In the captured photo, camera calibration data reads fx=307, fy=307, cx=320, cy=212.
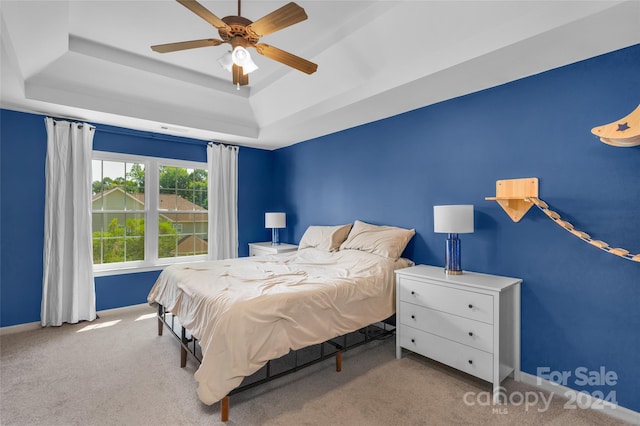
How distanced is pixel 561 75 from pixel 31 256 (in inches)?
209

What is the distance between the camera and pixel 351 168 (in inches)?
157

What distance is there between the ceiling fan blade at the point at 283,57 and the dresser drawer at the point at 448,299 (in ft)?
6.23

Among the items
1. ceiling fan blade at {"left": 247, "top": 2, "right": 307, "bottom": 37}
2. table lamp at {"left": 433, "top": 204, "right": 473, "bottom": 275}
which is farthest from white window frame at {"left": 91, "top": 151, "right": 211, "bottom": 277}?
table lamp at {"left": 433, "top": 204, "right": 473, "bottom": 275}

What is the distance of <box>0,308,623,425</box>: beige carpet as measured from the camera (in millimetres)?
1930

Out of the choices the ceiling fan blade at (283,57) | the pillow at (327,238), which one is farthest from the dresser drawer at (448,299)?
the ceiling fan blade at (283,57)

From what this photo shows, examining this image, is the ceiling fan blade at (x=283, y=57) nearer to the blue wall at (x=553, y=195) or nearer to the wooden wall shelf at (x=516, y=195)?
the blue wall at (x=553, y=195)

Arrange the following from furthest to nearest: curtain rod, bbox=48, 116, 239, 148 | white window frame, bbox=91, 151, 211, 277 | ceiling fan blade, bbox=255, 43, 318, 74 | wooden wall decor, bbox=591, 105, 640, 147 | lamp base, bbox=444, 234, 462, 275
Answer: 1. white window frame, bbox=91, 151, 211, 277
2. curtain rod, bbox=48, 116, 239, 148
3. lamp base, bbox=444, 234, 462, 275
4. ceiling fan blade, bbox=255, 43, 318, 74
5. wooden wall decor, bbox=591, 105, 640, 147

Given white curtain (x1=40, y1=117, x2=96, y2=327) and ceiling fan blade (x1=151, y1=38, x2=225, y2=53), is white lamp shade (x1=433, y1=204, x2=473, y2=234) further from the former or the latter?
white curtain (x1=40, y1=117, x2=96, y2=327)

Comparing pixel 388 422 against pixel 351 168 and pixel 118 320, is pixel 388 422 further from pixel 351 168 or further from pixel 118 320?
pixel 118 320

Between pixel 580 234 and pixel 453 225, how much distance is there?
2.61 feet

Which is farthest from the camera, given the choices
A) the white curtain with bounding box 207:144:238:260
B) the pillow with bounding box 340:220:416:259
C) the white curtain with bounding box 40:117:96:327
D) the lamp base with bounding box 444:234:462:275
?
the white curtain with bounding box 207:144:238:260

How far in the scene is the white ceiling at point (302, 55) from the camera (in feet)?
6.51

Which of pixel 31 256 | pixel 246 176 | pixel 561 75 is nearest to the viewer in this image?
pixel 561 75

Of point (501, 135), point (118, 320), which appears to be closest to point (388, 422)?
point (501, 135)
